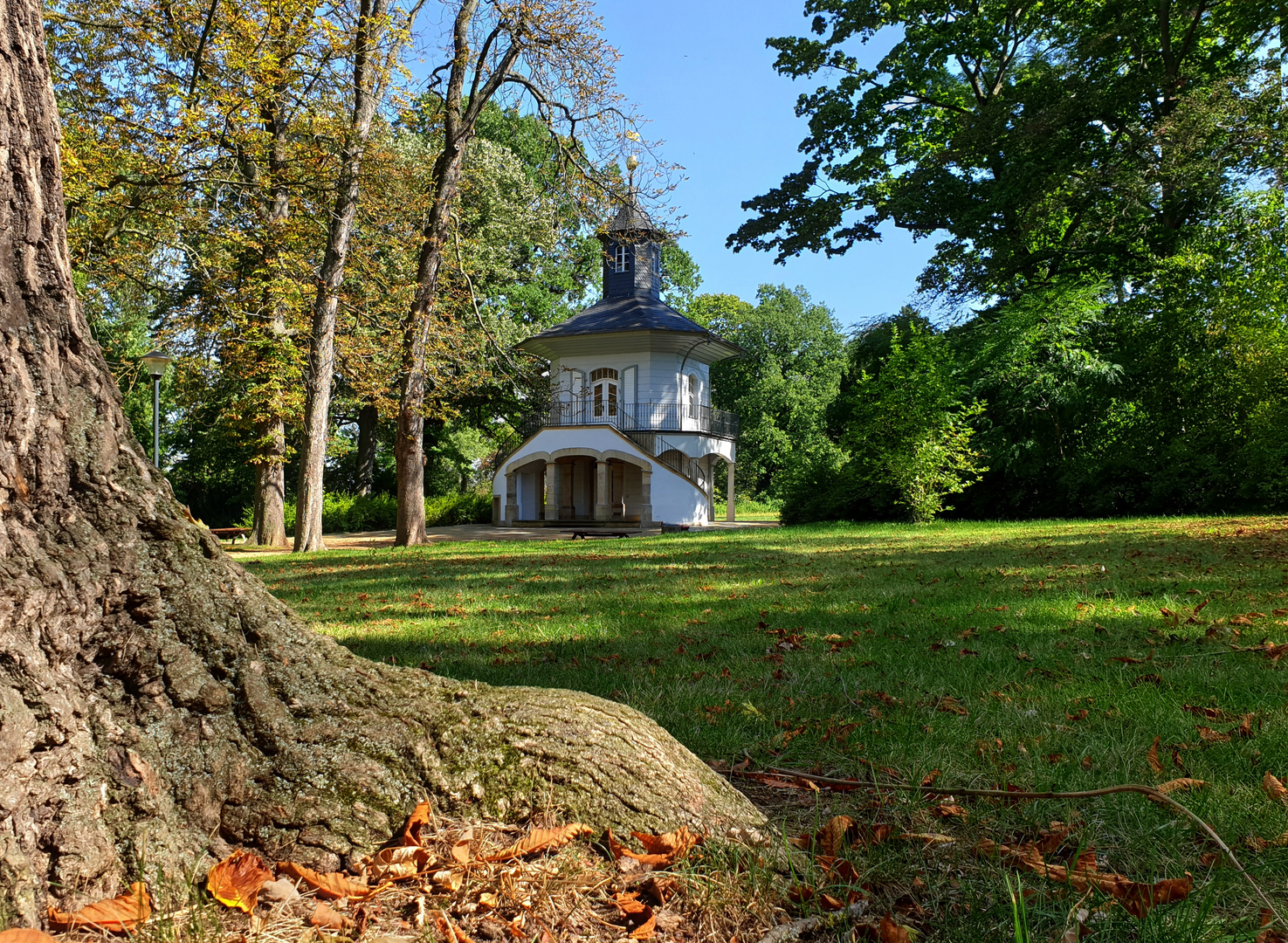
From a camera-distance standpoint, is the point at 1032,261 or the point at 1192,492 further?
the point at 1032,261

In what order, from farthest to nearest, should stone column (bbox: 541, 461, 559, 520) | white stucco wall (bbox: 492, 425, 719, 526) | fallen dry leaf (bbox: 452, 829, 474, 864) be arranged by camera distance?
stone column (bbox: 541, 461, 559, 520)
white stucco wall (bbox: 492, 425, 719, 526)
fallen dry leaf (bbox: 452, 829, 474, 864)

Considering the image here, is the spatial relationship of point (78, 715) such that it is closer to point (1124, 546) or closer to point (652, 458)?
point (1124, 546)

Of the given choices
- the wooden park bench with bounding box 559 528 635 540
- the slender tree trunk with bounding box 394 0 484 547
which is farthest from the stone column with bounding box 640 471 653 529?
the slender tree trunk with bounding box 394 0 484 547

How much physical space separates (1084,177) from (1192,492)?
8.78 meters

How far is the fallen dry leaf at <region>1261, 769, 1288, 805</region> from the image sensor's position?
Result: 2283 mm

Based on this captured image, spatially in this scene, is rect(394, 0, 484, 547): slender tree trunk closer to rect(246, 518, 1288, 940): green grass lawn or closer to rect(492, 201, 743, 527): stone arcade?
rect(246, 518, 1288, 940): green grass lawn

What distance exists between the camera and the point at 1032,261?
2323cm

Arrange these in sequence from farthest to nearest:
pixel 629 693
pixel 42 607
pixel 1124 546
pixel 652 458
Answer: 1. pixel 652 458
2. pixel 1124 546
3. pixel 629 693
4. pixel 42 607

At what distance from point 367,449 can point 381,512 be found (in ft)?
18.4

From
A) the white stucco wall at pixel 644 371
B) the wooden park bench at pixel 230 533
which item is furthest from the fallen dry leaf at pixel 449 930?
the white stucco wall at pixel 644 371

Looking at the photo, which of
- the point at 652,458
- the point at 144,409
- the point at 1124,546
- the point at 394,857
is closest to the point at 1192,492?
the point at 1124,546

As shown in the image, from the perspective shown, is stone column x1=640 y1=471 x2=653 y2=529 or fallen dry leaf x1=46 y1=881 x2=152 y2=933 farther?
stone column x1=640 y1=471 x2=653 y2=529

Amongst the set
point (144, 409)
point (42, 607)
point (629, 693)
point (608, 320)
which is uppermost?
point (608, 320)

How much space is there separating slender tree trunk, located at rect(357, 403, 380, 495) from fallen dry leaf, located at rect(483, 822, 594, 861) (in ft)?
104
